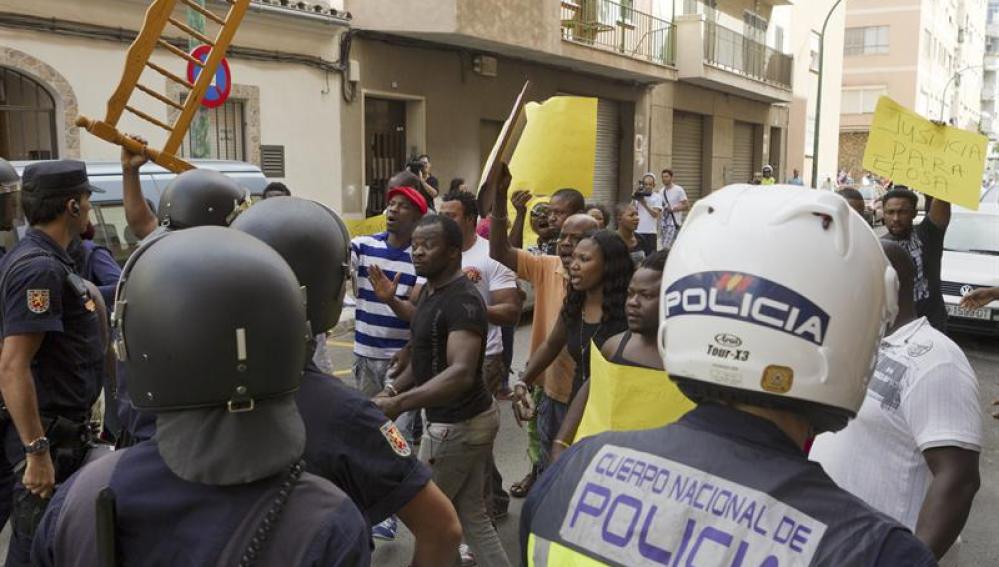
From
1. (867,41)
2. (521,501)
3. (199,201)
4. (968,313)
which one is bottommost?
(521,501)

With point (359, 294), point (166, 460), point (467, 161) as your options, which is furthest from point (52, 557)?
point (467, 161)

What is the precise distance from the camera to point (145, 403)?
148 cm

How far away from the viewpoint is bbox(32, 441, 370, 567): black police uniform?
1.43 metres

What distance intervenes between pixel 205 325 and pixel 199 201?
73.8 inches

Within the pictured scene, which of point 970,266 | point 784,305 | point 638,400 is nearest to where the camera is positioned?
point 784,305

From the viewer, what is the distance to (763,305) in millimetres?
1276

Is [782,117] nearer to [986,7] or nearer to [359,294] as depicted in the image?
[359,294]

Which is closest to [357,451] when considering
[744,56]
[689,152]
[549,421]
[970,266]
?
[549,421]

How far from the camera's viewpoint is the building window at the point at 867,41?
5478cm

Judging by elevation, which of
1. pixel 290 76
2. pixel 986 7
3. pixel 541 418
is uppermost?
pixel 986 7

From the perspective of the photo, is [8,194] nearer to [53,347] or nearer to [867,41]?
[53,347]

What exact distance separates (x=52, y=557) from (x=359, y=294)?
3.20m

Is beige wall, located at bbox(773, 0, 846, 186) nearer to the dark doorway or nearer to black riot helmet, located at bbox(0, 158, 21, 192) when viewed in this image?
the dark doorway

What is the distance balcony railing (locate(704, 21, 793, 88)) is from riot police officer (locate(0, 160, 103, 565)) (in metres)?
22.0
